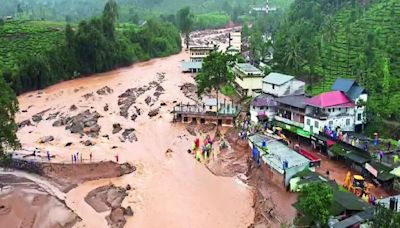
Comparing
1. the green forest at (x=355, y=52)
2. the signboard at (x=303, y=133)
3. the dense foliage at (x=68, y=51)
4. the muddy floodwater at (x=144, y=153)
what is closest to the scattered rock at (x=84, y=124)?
the muddy floodwater at (x=144, y=153)

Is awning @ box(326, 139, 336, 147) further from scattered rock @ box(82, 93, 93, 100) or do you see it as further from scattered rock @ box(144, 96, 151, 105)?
scattered rock @ box(82, 93, 93, 100)

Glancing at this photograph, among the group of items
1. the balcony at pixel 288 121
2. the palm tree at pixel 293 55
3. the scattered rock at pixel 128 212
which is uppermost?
the palm tree at pixel 293 55

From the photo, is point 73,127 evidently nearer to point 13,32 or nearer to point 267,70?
point 267,70

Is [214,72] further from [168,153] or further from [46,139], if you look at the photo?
[46,139]

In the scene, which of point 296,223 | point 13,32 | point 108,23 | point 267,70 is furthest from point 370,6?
point 13,32

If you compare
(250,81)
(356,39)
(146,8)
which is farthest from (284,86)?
(146,8)

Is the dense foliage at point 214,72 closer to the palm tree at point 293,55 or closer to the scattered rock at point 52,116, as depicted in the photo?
the palm tree at point 293,55
